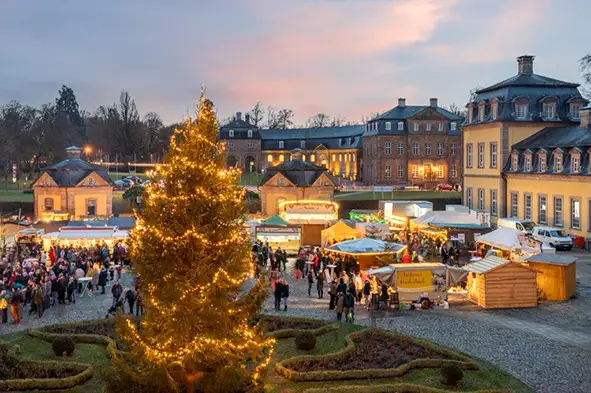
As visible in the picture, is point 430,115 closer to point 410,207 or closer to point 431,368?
point 410,207

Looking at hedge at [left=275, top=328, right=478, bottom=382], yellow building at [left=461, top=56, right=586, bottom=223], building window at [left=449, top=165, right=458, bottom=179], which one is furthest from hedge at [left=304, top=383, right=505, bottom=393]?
building window at [left=449, top=165, right=458, bottom=179]

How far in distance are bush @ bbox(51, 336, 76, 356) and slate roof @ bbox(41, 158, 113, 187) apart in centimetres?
3439

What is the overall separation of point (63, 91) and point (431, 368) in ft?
428

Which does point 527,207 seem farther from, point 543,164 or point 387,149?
point 387,149

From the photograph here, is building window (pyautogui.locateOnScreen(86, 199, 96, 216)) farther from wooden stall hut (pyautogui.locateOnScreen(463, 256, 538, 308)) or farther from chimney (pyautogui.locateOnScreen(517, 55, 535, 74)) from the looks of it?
wooden stall hut (pyautogui.locateOnScreen(463, 256, 538, 308))

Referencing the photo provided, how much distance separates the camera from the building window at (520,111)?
44750 mm

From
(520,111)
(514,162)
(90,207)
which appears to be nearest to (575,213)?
(514,162)

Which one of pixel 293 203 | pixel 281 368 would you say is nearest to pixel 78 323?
pixel 281 368

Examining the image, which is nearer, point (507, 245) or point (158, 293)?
point (158, 293)

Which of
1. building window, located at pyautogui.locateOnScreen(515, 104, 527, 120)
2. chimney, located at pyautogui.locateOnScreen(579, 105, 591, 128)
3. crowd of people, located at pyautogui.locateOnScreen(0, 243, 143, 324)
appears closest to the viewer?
crowd of people, located at pyautogui.locateOnScreen(0, 243, 143, 324)

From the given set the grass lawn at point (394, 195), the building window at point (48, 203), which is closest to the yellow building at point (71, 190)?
the building window at point (48, 203)

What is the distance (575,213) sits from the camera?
37.9 metres

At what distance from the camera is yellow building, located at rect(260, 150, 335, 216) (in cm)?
4931

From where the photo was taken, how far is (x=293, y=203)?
41781 millimetres
